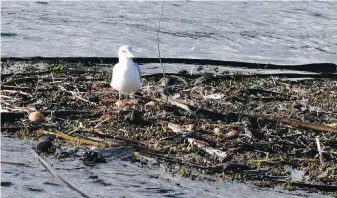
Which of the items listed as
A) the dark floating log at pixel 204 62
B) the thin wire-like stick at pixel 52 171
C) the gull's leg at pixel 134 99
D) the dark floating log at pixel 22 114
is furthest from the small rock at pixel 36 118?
the dark floating log at pixel 204 62

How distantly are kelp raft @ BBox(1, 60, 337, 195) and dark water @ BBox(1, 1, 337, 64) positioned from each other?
3.46 m

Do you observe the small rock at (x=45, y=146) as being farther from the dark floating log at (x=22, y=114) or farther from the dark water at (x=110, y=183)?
the dark floating log at (x=22, y=114)

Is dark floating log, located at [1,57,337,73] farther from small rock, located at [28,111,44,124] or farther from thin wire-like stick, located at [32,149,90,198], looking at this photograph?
thin wire-like stick, located at [32,149,90,198]

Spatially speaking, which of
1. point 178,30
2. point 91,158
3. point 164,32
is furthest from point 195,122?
point 178,30

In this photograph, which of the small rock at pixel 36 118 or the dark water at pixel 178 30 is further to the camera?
the dark water at pixel 178 30

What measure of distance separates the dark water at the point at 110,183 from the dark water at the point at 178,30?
6.32 meters

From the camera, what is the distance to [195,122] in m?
8.44

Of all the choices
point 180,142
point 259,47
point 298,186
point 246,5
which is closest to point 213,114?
point 180,142

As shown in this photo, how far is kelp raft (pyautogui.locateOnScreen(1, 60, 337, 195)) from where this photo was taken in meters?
7.30

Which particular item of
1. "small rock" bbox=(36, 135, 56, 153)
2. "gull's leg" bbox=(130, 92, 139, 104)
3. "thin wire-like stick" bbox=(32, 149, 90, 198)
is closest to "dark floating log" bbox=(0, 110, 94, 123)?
"gull's leg" bbox=(130, 92, 139, 104)

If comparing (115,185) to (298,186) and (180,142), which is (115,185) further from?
(298,186)

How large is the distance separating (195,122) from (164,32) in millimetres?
7621

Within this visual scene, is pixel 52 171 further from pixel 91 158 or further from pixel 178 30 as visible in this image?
pixel 178 30

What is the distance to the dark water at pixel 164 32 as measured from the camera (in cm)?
1348
